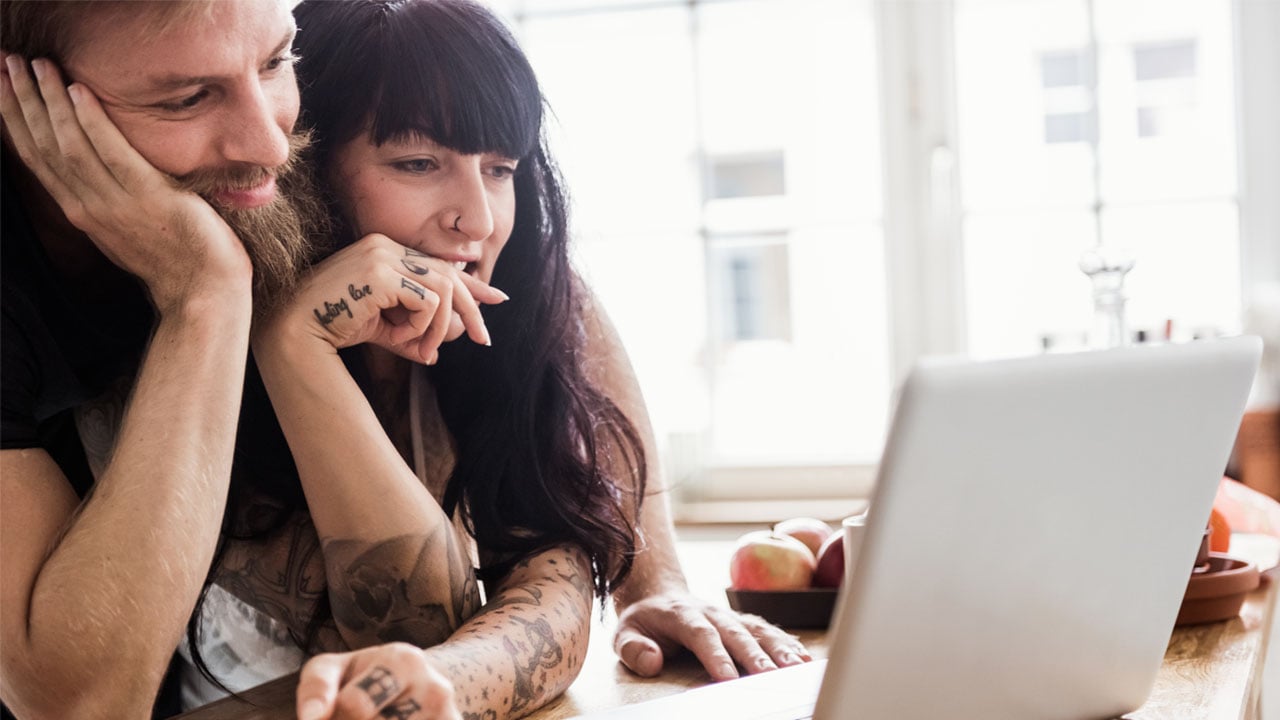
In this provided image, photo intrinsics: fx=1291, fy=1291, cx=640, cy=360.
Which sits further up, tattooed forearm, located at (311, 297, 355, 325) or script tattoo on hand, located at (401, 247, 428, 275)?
script tattoo on hand, located at (401, 247, 428, 275)

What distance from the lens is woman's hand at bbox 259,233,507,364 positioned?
947 millimetres

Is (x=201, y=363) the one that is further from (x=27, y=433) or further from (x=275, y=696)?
(x=275, y=696)

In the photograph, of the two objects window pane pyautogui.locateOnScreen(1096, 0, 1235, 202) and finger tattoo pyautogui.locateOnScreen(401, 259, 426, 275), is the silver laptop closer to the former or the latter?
finger tattoo pyautogui.locateOnScreen(401, 259, 426, 275)

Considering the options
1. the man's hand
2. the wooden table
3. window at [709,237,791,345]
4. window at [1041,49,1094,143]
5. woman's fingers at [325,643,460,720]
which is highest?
window at [1041,49,1094,143]

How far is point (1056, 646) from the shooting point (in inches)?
32.9

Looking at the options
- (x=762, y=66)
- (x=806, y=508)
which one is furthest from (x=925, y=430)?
(x=762, y=66)

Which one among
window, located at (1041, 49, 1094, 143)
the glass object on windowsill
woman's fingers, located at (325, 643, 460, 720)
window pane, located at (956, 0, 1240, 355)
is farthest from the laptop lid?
window, located at (1041, 49, 1094, 143)

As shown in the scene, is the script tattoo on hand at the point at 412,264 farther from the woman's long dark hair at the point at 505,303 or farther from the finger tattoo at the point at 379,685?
the finger tattoo at the point at 379,685

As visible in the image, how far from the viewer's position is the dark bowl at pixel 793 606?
3.95ft

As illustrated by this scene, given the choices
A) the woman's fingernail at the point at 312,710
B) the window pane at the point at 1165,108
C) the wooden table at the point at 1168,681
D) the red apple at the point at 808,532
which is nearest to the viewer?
the woman's fingernail at the point at 312,710

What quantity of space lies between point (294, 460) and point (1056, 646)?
560mm

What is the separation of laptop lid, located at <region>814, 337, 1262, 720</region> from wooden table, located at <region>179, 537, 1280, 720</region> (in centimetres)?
8

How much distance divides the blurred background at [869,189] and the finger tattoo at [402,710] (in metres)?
2.11

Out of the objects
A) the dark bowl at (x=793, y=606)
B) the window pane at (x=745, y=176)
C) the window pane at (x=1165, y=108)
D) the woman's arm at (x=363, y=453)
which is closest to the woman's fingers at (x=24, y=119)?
the woman's arm at (x=363, y=453)
